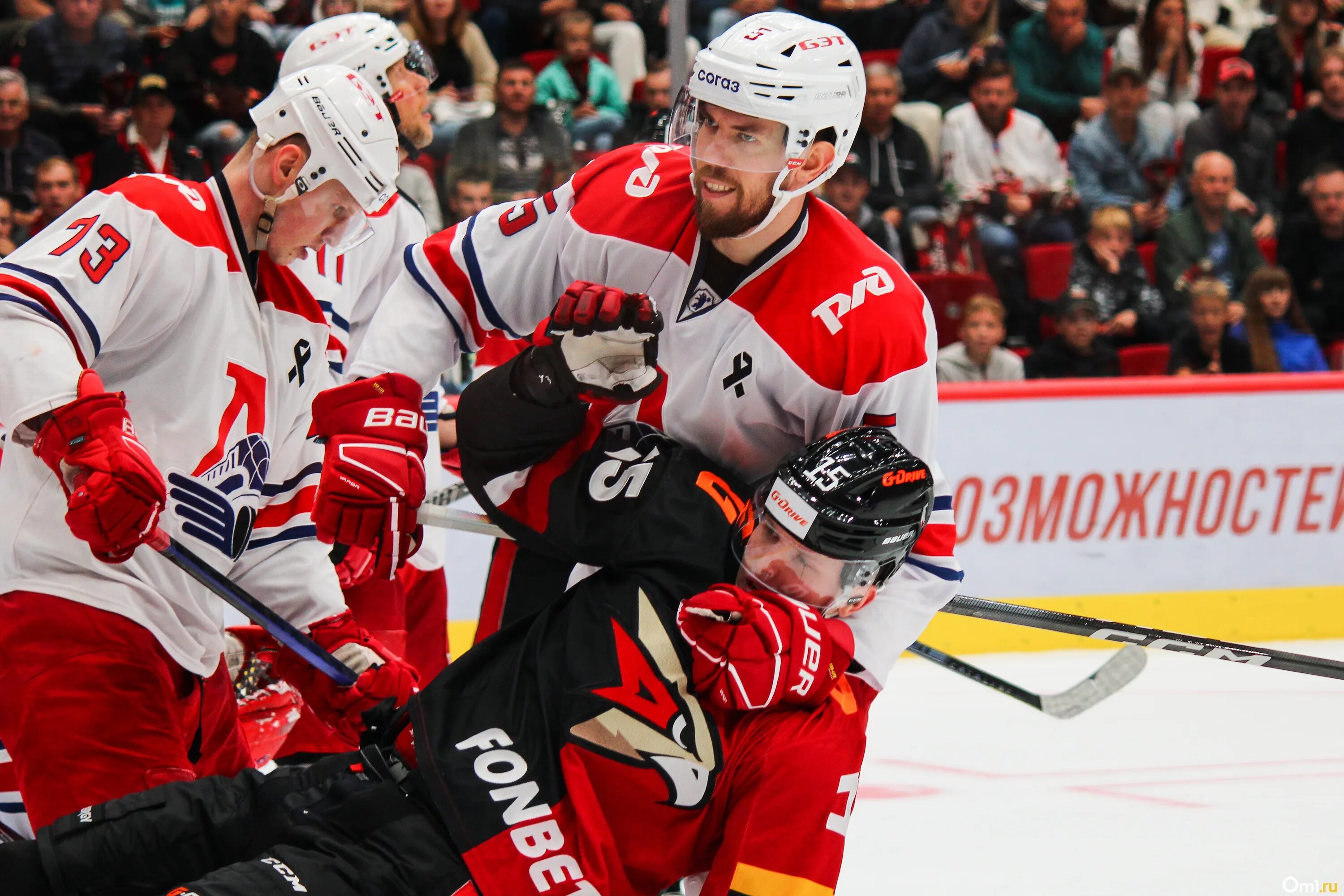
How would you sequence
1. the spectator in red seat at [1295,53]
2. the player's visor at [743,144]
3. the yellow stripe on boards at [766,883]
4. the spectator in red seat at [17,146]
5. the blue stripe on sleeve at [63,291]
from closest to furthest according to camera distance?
the yellow stripe on boards at [766,883], the blue stripe on sleeve at [63,291], the player's visor at [743,144], the spectator in red seat at [17,146], the spectator in red seat at [1295,53]

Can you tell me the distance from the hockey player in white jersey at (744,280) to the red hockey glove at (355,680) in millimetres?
503

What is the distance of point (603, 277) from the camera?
228 centimetres

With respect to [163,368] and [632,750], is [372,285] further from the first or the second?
[632,750]

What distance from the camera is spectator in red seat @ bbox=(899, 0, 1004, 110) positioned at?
680 cm

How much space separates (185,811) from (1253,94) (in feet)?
21.4

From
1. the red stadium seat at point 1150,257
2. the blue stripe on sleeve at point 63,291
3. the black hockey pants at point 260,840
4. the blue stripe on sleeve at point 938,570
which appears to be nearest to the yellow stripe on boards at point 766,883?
the black hockey pants at point 260,840

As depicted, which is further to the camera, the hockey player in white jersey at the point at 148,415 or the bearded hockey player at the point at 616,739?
the hockey player in white jersey at the point at 148,415

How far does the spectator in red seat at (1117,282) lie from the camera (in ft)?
19.7

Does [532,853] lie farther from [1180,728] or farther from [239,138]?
[239,138]

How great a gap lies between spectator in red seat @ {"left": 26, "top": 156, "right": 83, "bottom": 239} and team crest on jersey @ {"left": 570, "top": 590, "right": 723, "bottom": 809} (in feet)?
13.1

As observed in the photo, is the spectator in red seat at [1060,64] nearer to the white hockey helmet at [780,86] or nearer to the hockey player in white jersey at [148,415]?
the white hockey helmet at [780,86]

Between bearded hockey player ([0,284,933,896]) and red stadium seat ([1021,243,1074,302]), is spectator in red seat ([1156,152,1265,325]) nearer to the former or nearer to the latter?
red stadium seat ([1021,243,1074,302])

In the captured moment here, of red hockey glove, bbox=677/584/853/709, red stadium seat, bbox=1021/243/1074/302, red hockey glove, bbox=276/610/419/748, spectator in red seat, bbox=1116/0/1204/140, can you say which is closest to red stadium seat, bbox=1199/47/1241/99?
spectator in red seat, bbox=1116/0/1204/140

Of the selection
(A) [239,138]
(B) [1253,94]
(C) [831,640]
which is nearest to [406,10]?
(A) [239,138]
